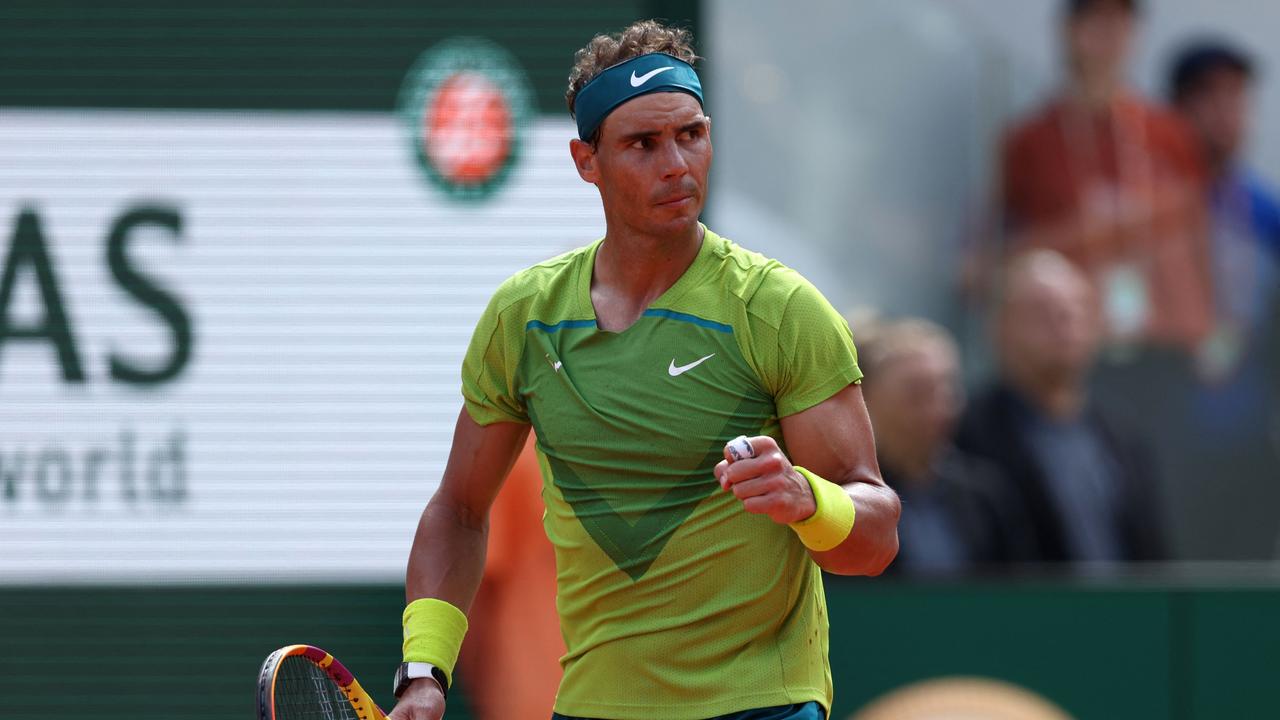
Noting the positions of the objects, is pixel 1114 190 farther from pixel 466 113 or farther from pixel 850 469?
pixel 850 469

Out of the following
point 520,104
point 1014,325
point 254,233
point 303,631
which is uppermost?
point 520,104

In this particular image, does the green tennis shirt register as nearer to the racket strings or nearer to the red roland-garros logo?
the racket strings

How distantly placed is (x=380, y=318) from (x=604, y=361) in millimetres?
3902

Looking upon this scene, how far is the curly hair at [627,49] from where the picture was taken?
11.6ft

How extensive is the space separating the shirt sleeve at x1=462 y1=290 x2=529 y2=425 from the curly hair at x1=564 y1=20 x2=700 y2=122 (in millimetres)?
465

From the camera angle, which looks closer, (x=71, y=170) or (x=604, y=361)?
(x=604, y=361)

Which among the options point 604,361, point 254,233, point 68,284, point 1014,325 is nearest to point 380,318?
point 254,233

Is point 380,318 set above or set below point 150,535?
above

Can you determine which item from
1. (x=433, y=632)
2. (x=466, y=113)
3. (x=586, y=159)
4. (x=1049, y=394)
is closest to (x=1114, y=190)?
(x=1049, y=394)

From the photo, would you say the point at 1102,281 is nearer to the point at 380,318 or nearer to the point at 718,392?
the point at 380,318

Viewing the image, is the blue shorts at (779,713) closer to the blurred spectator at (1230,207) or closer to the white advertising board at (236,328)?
the white advertising board at (236,328)

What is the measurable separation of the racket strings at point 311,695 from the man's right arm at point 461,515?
0.29m

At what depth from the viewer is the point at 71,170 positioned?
23.5 feet

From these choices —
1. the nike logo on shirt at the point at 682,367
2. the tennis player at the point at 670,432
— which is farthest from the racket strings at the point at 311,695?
the nike logo on shirt at the point at 682,367
